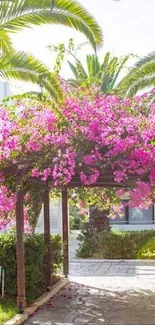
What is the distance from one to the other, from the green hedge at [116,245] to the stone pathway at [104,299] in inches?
110

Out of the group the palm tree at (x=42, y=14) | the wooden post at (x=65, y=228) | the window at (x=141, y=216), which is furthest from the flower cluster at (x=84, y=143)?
the window at (x=141, y=216)

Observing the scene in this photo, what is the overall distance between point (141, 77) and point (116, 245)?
28.1ft

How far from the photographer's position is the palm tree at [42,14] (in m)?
9.31

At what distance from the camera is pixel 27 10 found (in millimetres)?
9398

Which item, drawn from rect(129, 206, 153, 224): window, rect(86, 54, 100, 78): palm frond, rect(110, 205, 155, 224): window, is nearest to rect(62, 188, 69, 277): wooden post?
rect(86, 54, 100, 78): palm frond

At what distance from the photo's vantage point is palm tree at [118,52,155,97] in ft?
46.9

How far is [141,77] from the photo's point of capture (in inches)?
583

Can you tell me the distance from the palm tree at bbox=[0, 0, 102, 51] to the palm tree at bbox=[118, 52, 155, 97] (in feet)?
14.9

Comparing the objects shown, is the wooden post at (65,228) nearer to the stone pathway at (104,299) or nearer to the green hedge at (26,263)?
the stone pathway at (104,299)

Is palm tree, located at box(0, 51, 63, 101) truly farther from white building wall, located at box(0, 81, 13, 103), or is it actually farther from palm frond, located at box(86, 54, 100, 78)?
white building wall, located at box(0, 81, 13, 103)

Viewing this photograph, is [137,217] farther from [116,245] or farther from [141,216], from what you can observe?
[116,245]

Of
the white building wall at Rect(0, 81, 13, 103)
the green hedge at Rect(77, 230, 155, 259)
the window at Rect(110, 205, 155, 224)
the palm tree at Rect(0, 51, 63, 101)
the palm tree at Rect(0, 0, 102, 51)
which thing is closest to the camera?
the palm tree at Rect(0, 0, 102, 51)

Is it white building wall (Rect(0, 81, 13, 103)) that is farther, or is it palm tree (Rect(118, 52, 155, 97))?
white building wall (Rect(0, 81, 13, 103))

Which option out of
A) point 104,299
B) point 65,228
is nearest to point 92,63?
point 65,228
